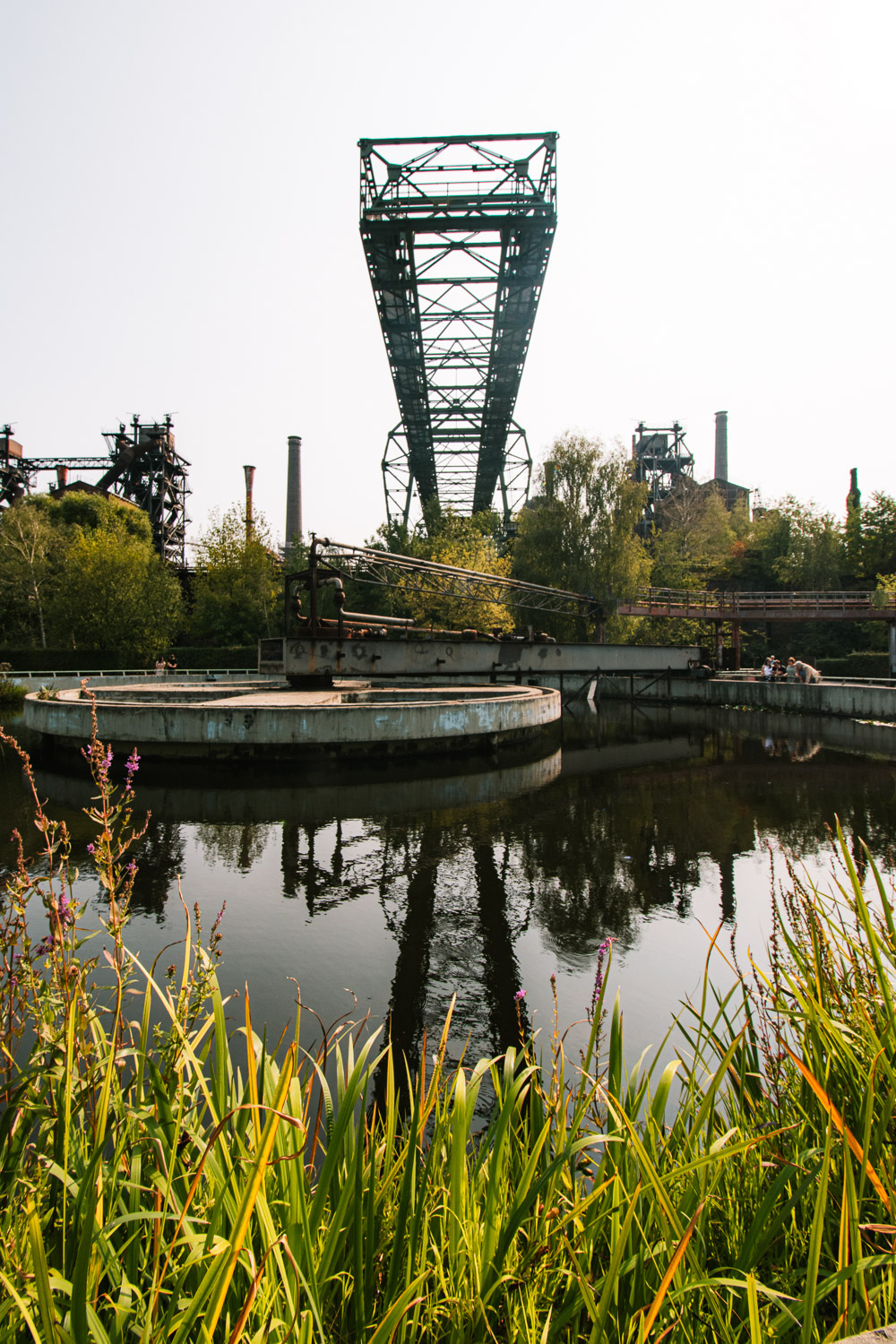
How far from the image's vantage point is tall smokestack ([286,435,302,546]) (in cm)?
5078

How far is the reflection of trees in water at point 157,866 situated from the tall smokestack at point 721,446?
67.0m

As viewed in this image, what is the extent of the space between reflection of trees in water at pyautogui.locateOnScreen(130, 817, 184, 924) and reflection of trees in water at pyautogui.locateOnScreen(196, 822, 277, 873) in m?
0.29

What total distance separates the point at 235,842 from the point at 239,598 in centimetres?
3828

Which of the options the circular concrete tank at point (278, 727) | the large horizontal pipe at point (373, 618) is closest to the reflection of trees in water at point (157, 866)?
the circular concrete tank at point (278, 727)

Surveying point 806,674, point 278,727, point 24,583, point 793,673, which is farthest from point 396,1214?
point 24,583

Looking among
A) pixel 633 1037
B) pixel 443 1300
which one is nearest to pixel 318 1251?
pixel 443 1300

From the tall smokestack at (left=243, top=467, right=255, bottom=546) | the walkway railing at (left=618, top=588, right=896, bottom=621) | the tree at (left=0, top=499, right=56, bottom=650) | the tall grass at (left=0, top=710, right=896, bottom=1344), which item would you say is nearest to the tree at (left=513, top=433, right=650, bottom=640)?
the walkway railing at (left=618, top=588, right=896, bottom=621)

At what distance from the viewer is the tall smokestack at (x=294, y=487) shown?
5078cm

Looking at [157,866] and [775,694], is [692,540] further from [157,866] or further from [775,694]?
[157,866]

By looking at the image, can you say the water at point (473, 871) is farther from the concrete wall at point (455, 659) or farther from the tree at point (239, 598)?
the tree at point (239, 598)

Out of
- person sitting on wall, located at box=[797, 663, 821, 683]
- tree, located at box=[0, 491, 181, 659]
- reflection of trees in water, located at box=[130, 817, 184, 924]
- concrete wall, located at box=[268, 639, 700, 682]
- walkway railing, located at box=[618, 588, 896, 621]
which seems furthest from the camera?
tree, located at box=[0, 491, 181, 659]

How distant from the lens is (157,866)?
7.05 m

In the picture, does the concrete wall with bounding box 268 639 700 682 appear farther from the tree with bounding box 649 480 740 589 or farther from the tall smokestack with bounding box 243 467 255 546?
the tall smokestack with bounding box 243 467 255 546

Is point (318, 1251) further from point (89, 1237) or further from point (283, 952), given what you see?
point (283, 952)
